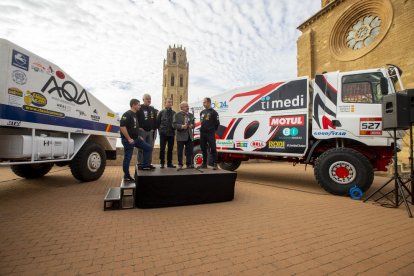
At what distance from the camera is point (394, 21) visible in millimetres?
11578

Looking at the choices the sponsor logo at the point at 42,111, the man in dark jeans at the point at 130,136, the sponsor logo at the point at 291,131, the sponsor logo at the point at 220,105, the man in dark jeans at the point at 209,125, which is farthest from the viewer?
the sponsor logo at the point at 220,105

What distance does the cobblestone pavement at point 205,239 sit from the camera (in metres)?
1.99

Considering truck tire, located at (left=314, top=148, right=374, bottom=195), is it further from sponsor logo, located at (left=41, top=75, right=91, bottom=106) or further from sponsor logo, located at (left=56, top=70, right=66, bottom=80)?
sponsor logo, located at (left=56, top=70, right=66, bottom=80)

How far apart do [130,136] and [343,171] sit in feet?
16.7

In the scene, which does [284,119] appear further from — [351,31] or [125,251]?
[351,31]

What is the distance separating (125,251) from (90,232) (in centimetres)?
79

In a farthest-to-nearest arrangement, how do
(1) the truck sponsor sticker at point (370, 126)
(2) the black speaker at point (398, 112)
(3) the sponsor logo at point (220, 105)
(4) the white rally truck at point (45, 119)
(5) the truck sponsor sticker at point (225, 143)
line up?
(3) the sponsor logo at point (220, 105) → (5) the truck sponsor sticker at point (225, 143) → (1) the truck sponsor sticker at point (370, 126) → (2) the black speaker at point (398, 112) → (4) the white rally truck at point (45, 119)

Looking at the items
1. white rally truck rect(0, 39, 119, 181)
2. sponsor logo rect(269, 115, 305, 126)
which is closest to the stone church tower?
white rally truck rect(0, 39, 119, 181)

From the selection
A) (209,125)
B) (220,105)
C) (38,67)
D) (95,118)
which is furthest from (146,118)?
(220,105)

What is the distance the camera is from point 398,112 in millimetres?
4094

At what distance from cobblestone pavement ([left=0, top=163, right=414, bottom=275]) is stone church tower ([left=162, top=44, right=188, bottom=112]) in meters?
68.1

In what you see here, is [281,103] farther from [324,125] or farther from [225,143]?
[225,143]

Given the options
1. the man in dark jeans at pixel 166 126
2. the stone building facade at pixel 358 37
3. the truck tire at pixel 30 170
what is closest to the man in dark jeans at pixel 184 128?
the man in dark jeans at pixel 166 126

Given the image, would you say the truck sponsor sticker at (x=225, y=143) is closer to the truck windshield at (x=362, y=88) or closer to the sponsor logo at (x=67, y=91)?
the truck windshield at (x=362, y=88)
